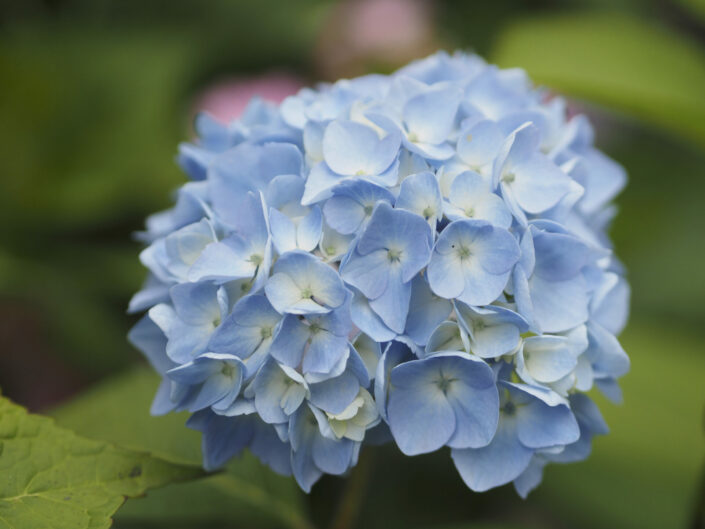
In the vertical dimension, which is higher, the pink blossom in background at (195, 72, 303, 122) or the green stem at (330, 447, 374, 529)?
the green stem at (330, 447, 374, 529)

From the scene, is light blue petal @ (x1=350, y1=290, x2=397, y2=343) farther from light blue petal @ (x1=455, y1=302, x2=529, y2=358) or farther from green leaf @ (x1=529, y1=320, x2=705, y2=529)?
green leaf @ (x1=529, y1=320, x2=705, y2=529)

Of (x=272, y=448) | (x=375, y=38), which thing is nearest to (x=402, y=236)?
(x=272, y=448)

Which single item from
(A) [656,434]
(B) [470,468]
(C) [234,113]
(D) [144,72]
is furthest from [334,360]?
(D) [144,72]

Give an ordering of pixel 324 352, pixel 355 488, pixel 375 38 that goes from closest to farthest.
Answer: pixel 324 352
pixel 355 488
pixel 375 38

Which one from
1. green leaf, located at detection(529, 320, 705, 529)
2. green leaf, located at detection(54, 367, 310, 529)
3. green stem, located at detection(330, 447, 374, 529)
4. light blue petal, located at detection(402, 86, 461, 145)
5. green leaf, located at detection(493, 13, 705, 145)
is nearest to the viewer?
light blue petal, located at detection(402, 86, 461, 145)

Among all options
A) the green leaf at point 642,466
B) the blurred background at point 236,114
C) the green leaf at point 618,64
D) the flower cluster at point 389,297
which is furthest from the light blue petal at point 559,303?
the green leaf at point 642,466

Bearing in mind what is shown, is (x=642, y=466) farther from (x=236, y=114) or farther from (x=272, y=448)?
(x=236, y=114)

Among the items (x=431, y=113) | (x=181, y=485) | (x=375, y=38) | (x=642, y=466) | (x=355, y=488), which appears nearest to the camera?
(x=431, y=113)

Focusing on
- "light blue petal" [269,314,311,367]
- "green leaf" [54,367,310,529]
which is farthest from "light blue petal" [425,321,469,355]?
"green leaf" [54,367,310,529]
